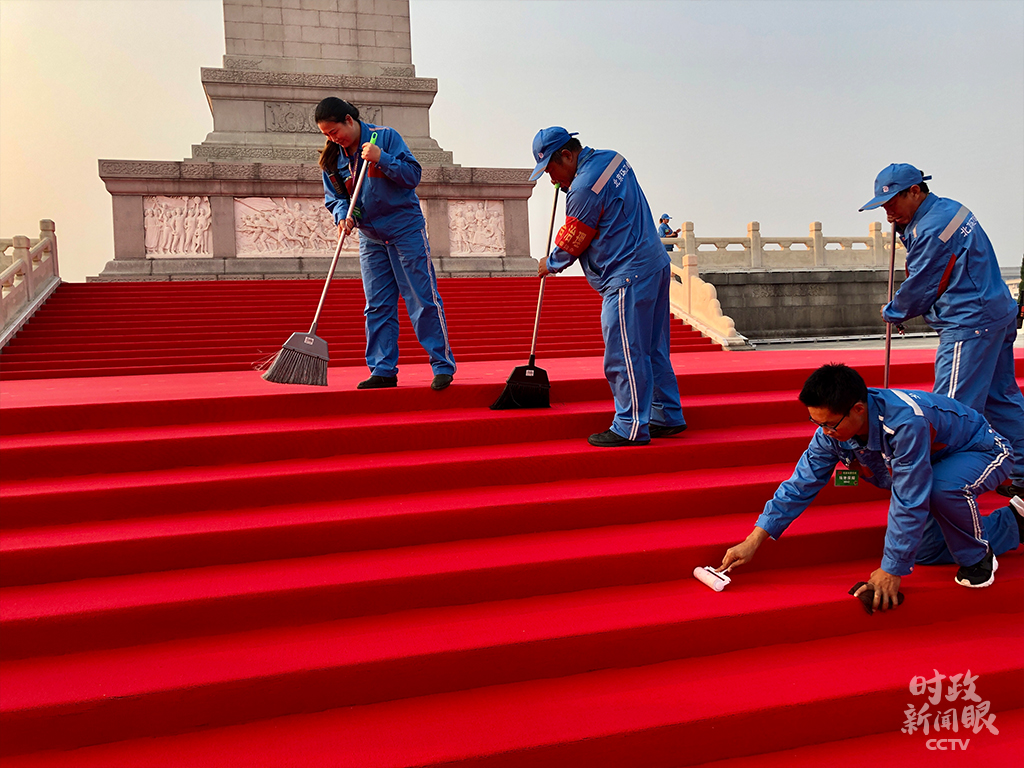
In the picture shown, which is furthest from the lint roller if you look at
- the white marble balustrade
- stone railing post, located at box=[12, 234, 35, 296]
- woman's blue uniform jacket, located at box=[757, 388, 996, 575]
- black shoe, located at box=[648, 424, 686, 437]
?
stone railing post, located at box=[12, 234, 35, 296]

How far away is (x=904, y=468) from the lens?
8.79 feet

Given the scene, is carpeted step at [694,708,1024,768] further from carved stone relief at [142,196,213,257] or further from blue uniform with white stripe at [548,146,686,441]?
carved stone relief at [142,196,213,257]

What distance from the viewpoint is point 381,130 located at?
15.0 feet

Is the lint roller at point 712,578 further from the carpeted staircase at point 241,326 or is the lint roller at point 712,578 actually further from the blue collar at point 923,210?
the carpeted staircase at point 241,326

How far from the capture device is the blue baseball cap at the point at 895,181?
3625mm

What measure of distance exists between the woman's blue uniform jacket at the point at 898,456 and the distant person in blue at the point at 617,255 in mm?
1099

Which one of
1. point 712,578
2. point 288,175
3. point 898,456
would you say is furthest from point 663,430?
point 288,175

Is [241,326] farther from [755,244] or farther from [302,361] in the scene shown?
[755,244]

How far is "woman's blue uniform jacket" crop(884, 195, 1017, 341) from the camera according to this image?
11.8 feet

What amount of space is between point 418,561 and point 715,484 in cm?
148

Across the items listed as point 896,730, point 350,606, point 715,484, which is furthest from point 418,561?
point 896,730

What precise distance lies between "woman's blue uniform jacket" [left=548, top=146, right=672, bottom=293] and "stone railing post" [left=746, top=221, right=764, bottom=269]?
1382 cm

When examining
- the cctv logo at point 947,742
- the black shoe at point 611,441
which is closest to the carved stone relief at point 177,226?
the black shoe at point 611,441

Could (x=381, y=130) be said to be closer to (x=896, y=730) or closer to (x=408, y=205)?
(x=408, y=205)
